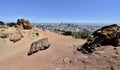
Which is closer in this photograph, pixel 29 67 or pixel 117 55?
pixel 117 55

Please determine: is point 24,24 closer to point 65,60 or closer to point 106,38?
point 65,60

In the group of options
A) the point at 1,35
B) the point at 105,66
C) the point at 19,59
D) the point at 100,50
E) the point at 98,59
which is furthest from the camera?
the point at 1,35

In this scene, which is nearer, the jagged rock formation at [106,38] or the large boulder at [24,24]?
the jagged rock formation at [106,38]

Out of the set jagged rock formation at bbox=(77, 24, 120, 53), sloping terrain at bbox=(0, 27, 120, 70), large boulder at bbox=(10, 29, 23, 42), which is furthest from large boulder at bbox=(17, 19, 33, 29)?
jagged rock formation at bbox=(77, 24, 120, 53)

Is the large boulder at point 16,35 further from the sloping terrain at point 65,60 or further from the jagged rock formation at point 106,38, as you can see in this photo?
the jagged rock formation at point 106,38

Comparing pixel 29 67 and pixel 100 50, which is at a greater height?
pixel 100 50

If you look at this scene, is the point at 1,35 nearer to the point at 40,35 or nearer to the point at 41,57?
the point at 40,35

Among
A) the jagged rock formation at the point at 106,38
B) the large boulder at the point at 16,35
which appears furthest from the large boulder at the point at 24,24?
the jagged rock formation at the point at 106,38

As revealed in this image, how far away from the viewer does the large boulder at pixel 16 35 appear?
24969 mm

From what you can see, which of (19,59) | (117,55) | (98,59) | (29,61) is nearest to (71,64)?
(98,59)

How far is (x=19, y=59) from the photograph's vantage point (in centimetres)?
1805

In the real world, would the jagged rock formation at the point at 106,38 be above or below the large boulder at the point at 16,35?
above

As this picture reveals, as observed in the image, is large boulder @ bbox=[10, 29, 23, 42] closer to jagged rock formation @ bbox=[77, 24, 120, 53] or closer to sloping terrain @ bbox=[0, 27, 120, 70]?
sloping terrain @ bbox=[0, 27, 120, 70]

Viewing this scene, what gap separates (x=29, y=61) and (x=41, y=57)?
88 cm
